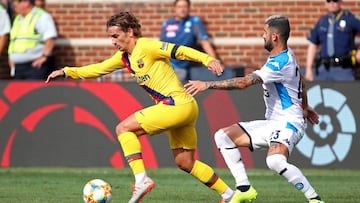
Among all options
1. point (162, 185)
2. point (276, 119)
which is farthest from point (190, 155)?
point (162, 185)

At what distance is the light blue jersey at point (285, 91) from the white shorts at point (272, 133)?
0.15 feet

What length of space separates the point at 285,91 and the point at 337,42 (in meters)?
6.04

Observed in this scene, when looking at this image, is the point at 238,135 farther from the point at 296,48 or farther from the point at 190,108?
the point at 296,48

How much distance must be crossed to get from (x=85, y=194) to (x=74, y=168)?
5.48 m

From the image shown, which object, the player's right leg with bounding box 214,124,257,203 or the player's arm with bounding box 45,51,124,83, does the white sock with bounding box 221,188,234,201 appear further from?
the player's arm with bounding box 45,51,124,83

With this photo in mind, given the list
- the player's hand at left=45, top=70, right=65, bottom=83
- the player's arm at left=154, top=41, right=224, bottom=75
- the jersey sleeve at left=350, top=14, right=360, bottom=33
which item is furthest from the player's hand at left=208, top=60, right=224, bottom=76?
the jersey sleeve at left=350, top=14, right=360, bottom=33

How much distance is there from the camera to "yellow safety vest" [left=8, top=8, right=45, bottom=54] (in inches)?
668

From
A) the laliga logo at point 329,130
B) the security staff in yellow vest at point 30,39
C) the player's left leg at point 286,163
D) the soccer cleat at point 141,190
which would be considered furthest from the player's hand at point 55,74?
the security staff in yellow vest at point 30,39

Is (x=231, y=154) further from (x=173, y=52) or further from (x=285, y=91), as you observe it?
(x=173, y=52)

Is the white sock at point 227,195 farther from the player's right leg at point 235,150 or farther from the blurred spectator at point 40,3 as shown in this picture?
the blurred spectator at point 40,3

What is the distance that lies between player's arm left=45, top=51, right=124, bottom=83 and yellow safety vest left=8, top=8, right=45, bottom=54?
6242 mm

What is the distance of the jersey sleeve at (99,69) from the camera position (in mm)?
10664

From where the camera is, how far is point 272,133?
1006cm

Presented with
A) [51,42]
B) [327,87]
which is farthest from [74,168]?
[327,87]
